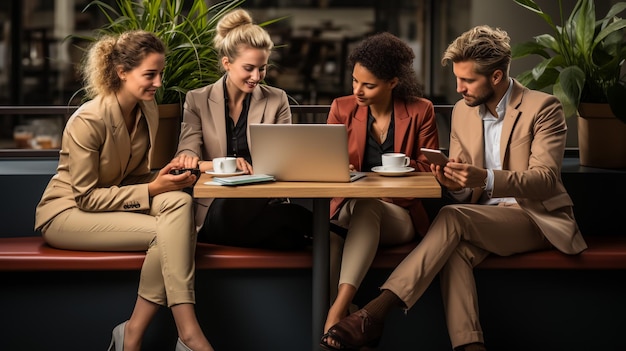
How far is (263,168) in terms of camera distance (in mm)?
3453

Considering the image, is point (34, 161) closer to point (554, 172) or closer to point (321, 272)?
point (321, 272)

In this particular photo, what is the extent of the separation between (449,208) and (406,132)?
419mm

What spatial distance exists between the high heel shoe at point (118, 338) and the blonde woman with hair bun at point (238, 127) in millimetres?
514

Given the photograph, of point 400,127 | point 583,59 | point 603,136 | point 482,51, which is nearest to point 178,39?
point 400,127

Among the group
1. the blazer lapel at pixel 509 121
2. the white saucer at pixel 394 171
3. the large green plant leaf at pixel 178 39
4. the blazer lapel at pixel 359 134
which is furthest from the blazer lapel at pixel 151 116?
the blazer lapel at pixel 509 121

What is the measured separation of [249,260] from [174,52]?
1.00 metres

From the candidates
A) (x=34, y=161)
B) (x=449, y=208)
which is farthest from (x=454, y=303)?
(x=34, y=161)

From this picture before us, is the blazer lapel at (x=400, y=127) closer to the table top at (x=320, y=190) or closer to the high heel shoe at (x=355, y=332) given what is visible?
the table top at (x=320, y=190)

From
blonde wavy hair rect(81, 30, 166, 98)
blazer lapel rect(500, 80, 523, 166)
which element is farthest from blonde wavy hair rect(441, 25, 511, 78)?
blonde wavy hair rect(81, 30, 166, 98)

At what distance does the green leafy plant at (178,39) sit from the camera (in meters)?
4.19

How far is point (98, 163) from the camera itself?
366 cm

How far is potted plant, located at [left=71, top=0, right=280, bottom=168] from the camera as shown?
4188mm

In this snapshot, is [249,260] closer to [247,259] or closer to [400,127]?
[247,259]

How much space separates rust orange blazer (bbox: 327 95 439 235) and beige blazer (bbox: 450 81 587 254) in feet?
0.63
